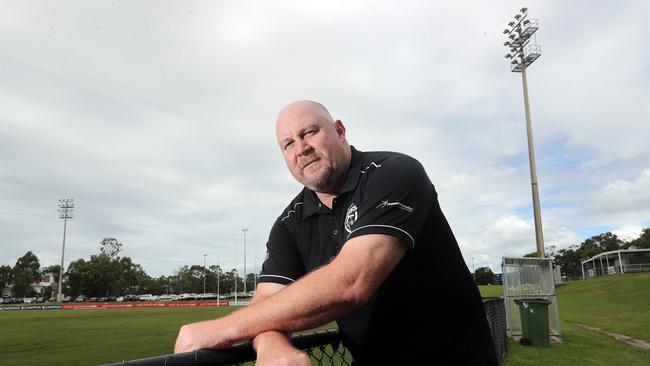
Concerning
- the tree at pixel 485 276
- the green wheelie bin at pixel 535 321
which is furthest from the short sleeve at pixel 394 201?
the tree at pixel 485 276

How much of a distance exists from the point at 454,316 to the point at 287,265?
72cm

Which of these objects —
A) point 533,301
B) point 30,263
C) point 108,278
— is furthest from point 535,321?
point 30,263

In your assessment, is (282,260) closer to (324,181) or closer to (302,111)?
(324,181)

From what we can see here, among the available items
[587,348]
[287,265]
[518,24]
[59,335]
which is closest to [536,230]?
[587,348]

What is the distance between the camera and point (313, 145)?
6.40ft

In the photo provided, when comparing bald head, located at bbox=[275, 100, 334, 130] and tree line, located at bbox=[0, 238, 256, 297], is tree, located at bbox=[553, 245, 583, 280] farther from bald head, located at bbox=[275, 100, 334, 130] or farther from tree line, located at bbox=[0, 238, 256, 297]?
bald head, located at bbox=[275, 100, 334, 130]

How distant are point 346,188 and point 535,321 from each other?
10.6 metres

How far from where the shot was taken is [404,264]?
165cm

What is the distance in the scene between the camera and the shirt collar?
1820 millimetres

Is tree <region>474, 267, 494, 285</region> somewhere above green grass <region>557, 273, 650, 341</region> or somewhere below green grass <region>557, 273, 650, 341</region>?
above

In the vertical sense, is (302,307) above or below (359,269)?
below

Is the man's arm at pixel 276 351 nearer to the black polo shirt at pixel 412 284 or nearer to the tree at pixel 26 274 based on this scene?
the black polo shirt at pixel 412 284

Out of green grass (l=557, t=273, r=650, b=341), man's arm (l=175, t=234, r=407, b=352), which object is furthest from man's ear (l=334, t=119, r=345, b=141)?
green grass (l=557, t=273, r=650, b=341)

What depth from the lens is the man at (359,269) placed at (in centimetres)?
147
